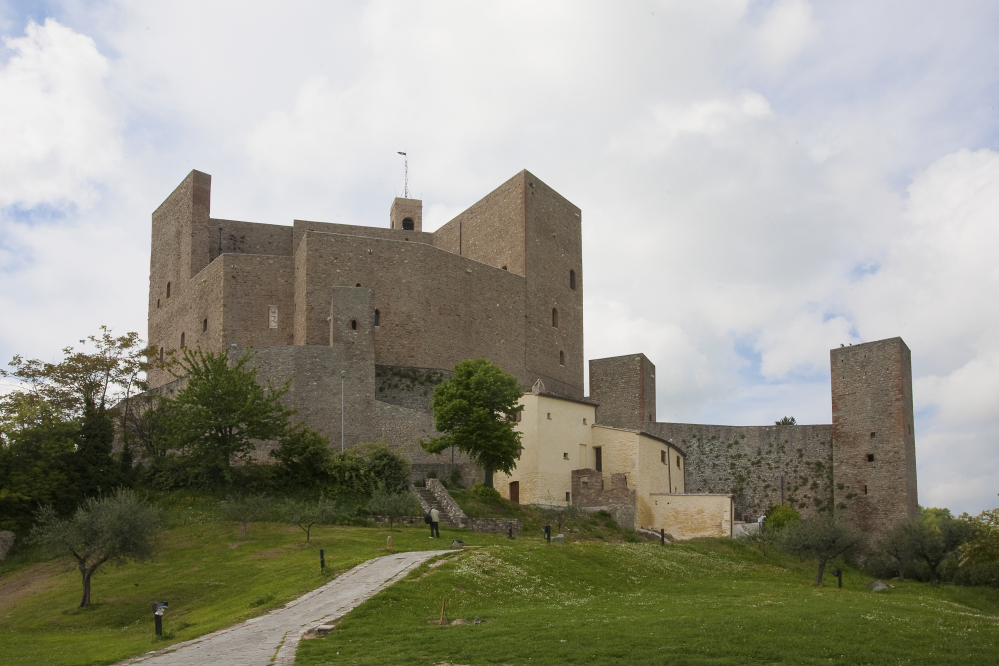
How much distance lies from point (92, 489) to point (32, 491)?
6.69 ft

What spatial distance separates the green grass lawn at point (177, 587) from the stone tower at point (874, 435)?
2099 cm

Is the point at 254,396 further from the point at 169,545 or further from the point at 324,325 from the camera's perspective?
the point at 324,325

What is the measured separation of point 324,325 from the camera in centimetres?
4562

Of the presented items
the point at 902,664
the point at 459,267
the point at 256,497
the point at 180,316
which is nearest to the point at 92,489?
the point at 256,497

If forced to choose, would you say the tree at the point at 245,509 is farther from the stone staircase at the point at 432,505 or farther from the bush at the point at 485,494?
the bush at the point at 485,494

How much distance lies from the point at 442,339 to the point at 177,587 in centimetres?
2420

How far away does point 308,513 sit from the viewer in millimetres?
30094

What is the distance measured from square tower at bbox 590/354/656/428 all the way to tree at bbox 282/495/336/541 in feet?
69.8

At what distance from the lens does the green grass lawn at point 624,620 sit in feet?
49.8

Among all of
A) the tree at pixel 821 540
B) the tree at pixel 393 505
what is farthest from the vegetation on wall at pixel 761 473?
the tree at pixel 393 505

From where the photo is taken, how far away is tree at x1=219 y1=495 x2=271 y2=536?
31562 mm

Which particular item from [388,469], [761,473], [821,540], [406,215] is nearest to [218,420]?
[388,469]

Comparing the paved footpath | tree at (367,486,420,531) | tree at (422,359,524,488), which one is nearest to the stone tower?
tree at (422,359,524,488)

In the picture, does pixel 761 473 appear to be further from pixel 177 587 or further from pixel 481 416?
pixel 177 587
